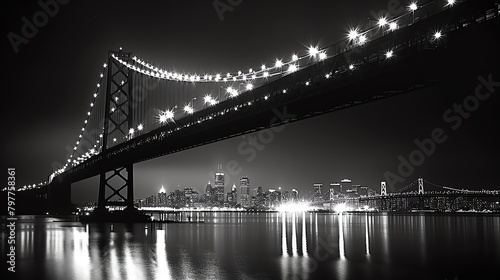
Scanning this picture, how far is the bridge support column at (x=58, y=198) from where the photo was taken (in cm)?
8515

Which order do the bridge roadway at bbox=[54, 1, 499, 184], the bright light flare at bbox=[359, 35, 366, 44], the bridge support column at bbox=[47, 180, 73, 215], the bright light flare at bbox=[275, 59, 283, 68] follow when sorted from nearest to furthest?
the bridge roadway at bbox=[54, 1, 499, 184] < the bright light flare at bbox=[359, 35, 366, 44] < the bright light flare at bbox=[275, 59, 283, 68] < the bridge support column at bbox=[47, 180, 73, 215]

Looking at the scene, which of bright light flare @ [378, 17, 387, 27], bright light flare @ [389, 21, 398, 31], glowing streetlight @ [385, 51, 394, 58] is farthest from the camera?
bright light flare @ [378, 17, 387, 27]

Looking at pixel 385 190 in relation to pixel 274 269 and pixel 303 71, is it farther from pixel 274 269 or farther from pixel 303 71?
pixel 274 269

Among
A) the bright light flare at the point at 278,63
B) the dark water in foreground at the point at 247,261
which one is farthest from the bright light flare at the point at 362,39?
the dark water in foreground at the point at 247,261

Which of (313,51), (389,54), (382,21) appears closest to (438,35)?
(389,54)

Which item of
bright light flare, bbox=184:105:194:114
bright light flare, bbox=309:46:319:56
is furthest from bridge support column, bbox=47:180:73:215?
bright light flare, bbox=309:46:319:56

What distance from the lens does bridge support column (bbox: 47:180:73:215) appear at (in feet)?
279

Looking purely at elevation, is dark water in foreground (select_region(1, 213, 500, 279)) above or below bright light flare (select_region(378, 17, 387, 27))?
below

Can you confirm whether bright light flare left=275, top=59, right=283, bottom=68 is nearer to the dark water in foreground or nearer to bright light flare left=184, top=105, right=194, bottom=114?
the dark water in foreground

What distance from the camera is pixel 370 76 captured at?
24.3m

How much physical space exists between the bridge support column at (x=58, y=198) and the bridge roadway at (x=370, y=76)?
47.6m

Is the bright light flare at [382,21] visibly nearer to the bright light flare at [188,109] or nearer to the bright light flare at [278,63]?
the bright light flare at [278,63]

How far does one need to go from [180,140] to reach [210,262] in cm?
2447

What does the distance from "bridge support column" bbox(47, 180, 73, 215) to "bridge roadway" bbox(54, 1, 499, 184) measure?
156 feet
